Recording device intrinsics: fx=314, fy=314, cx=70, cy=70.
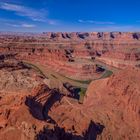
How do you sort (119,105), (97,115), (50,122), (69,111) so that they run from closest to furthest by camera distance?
(50,122)
(69,111)
(97,115)
(119,105)

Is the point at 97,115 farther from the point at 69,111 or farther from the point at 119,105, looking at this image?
the point at 119,105

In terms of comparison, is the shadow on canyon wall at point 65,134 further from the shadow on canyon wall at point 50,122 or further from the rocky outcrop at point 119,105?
the rocky outcrop at point 119,105

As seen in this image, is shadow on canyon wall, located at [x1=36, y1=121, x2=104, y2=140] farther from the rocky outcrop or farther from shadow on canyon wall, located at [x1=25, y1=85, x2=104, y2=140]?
the rocky outcrop

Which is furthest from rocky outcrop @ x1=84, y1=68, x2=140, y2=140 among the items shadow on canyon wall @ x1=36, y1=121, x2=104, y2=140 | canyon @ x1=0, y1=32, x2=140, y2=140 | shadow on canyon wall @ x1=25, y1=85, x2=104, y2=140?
shadow on canyon wall @ x1=25, y1=85, x2=104, y2=140

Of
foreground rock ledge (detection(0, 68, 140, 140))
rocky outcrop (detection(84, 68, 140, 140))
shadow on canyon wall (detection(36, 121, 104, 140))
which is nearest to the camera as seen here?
shadow on canyon wall (detection(36, 121, 104, 140))

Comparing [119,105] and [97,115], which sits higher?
[119,105]

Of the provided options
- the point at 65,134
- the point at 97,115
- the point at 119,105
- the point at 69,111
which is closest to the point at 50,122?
the point at 65,134

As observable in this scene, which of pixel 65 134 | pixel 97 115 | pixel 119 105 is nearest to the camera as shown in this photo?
pixel 65 134

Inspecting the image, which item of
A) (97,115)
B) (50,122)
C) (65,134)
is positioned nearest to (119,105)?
(97,115)

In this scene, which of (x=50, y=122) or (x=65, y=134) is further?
(x=50, y=122)

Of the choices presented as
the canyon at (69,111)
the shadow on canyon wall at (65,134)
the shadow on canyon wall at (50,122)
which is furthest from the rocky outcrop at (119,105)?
the shadow on canyon wall at (50,122)

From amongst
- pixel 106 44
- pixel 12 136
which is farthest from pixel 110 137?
pixel 106 44

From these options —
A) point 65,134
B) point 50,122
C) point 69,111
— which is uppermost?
→ point 65,134
